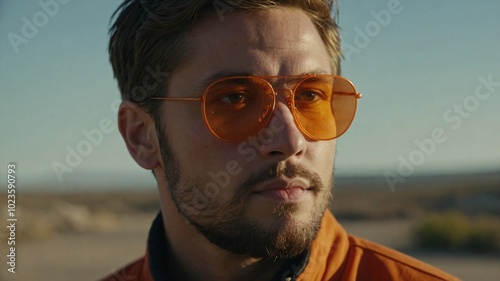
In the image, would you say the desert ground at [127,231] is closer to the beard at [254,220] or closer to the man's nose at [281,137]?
the beard at [254,220]

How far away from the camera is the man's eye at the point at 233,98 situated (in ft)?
12.0

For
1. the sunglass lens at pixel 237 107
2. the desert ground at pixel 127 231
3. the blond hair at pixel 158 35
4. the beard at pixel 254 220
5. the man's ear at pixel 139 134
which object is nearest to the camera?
the beard at pixel 254 220

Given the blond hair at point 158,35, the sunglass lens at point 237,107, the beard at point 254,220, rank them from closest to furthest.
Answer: the beard at point 254,220 < the sunglass lens at point 237,107 < the blond hair at point 158,35

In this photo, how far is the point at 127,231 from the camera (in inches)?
1912

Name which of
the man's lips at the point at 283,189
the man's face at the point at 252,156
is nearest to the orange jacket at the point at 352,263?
the man's face at the point at 252,156

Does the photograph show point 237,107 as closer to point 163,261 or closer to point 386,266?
point 163,261

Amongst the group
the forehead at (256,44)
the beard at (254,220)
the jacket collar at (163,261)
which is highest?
the forehead at (256,44)

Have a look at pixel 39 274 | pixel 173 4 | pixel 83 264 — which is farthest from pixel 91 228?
pixel 173 4

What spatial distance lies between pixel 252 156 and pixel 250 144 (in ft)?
0.22

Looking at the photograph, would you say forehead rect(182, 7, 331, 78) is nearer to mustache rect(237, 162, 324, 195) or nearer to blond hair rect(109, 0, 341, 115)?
blond hair rect(109, 0, 341, 115)

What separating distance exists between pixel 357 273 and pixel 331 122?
0.72 meters

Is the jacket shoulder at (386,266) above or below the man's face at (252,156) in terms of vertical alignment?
below

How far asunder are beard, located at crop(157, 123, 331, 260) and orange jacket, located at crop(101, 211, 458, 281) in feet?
0.30

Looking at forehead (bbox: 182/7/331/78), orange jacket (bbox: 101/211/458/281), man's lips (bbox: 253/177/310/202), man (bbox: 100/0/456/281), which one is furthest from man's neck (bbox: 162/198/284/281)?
forehead (bbox: 182/7/331/78)
